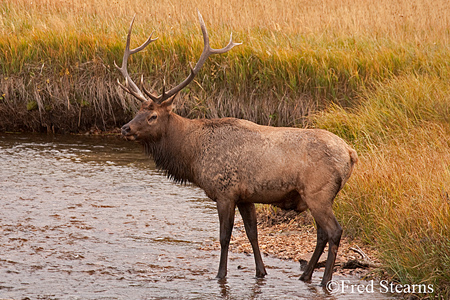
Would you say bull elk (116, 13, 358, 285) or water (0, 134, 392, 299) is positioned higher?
bull elk (116, 13, 358, 285)

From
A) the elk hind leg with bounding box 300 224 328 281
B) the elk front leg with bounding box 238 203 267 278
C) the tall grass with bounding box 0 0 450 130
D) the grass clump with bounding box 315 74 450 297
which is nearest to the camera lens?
the grass clump with bounding box 315 74 450 297

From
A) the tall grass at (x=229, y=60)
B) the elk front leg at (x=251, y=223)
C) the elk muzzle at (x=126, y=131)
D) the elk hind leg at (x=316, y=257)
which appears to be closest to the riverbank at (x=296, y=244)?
the elk hind leg at (x=316, y=257)

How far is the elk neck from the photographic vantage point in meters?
6.36

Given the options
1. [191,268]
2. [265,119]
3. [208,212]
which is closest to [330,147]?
[191,268]

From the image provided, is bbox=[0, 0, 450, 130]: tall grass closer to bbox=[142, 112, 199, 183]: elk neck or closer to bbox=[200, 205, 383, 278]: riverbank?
bbox=[200, 205, 383, 278]: riverbank

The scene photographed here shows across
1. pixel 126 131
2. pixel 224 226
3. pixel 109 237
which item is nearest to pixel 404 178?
pixel 224 226

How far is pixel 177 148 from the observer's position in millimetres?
6406

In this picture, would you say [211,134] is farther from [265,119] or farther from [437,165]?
[265,119]

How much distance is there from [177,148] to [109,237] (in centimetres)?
144

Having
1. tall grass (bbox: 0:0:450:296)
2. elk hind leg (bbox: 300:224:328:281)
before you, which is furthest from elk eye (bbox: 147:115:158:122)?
tall grass (bbox: 0:0:450:296)

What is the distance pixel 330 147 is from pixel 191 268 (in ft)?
5.92

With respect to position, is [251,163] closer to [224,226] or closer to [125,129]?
[224,226]

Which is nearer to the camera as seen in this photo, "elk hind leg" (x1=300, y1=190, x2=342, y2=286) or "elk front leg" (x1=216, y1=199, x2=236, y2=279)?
"elk hind leg" (x1=300, y1=190, x2=342, y2=286)

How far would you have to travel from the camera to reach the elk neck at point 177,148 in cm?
636
